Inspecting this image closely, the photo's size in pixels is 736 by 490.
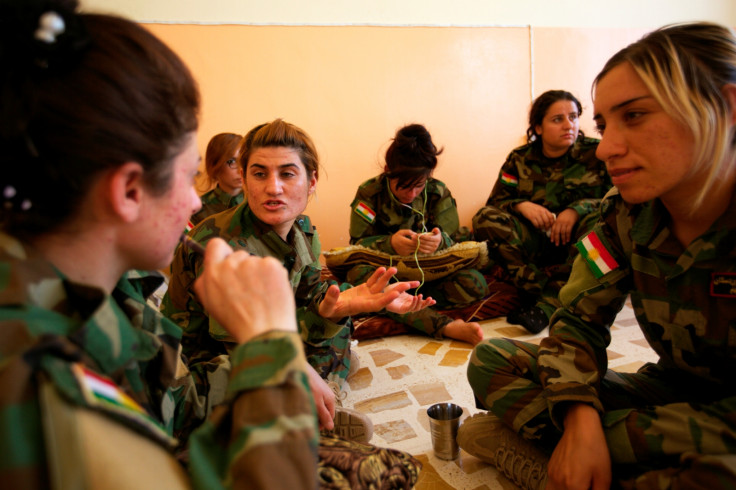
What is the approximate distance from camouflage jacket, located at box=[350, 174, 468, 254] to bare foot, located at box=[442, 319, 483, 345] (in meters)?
0.70

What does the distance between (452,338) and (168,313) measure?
A: 4.44 feet

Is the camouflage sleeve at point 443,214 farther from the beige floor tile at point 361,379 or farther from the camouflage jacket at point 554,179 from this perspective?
the beige floor tile at point 361,379

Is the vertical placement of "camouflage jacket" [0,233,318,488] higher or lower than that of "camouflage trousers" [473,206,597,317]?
higher

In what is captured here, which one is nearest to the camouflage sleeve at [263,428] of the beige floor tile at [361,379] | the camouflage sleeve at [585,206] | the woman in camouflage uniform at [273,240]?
the woman in camouflage uniform at [273,240]

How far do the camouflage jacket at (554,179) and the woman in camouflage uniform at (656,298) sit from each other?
1751 mm

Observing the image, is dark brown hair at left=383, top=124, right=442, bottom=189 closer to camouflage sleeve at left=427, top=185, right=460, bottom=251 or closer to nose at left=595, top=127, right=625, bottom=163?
camouflage sleeve at left=427, top=185, right=460, bottom=251

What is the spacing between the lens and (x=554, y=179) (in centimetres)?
299

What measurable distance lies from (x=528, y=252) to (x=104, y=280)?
2.67 m

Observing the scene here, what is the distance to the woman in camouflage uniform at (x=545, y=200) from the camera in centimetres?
272

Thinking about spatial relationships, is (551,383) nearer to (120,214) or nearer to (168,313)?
(120,214)

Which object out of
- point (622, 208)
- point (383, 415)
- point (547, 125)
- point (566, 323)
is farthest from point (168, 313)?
point (547, 125)

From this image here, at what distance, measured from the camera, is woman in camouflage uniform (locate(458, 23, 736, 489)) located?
0.92 metres

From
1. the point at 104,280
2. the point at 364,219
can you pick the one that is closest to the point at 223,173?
the point at 364,219

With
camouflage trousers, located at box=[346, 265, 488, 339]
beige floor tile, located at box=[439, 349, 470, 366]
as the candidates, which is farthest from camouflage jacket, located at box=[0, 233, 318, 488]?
camouflage trousers, located at box=[346, 265, 488, 339]
